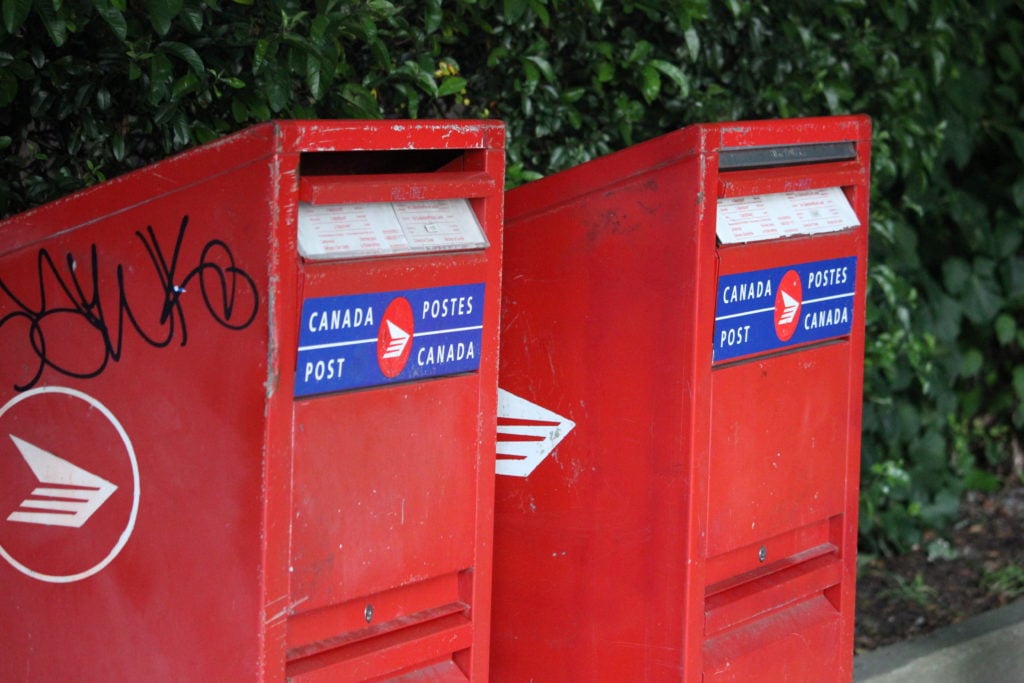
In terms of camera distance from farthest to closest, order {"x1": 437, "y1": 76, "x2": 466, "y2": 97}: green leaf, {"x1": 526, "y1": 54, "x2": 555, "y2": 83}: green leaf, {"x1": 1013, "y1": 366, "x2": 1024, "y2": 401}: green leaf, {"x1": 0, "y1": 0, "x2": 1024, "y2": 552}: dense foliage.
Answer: {"x1": 1013, "y1": 366, "x2": 1024, "y2": 401}: green leaf, {"x1": 526, "y1": 54, "x2": 555, "y2": 83}: green leaf, {"x1": 437, "y1": 76, "x2": 466, "y2": 97}: green leaf, {"x1": 0, "y1": 0, "x2": 1024, "y2": 552}: dense foliage

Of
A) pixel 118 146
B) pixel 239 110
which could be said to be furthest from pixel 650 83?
pixel 118 146

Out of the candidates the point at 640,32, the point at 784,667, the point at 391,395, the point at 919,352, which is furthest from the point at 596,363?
the point at 919,352

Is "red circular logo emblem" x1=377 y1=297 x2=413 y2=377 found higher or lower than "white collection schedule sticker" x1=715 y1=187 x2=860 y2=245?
lower

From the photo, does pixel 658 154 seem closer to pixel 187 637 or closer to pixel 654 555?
pixel 654 555

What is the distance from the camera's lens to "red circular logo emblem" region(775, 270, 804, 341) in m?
2.57

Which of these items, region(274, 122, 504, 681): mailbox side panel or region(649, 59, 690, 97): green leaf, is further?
region(649, 59, 690, 97): green leaf

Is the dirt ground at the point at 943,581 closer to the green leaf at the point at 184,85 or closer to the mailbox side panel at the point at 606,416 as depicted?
the mailbox side panel at the point at 606,416

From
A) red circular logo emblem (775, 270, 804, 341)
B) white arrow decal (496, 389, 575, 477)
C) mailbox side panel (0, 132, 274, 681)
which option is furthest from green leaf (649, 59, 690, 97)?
mailbox side panel (0, 132, 274, 681)

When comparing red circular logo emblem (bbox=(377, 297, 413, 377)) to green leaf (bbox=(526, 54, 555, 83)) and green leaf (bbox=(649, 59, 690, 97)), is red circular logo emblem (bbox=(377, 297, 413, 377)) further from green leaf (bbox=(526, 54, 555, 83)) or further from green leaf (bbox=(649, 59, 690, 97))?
green leaf (bbox=(649, 59, 690, 97))

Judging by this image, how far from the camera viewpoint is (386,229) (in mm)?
2041

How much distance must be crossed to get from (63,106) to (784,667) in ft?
5.98

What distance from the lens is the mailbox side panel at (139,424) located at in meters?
1.90

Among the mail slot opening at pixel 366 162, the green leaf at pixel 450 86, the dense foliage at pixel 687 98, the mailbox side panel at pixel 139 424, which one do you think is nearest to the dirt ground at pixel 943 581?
the dense foliage at pixel 687 98

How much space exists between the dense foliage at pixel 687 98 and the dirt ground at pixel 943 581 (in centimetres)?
13
